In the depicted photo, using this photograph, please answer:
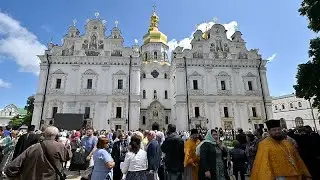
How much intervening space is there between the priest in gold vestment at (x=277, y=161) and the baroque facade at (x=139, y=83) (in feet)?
90.7

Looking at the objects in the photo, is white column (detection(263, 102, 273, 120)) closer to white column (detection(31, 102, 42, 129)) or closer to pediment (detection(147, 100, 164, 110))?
pediment (detection(147, 100, 164, 110))

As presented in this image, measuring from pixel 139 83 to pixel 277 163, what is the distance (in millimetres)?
30192

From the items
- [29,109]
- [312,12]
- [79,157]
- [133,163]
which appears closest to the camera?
[133,163]

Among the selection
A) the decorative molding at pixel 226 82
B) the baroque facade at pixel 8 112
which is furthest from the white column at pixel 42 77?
the baroque facade at pixel 8 112

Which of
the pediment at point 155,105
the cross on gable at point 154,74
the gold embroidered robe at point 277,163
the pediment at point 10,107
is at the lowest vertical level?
the gold embroidered robe at point 277,163

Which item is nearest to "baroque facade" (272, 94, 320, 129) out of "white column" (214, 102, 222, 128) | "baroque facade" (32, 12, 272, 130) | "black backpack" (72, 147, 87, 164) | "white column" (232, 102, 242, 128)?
"baroque facade" (32, 12, 272, 130)

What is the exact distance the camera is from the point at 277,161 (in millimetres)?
4113

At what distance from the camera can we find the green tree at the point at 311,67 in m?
14.1

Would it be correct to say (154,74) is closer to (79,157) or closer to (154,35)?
(154,35)

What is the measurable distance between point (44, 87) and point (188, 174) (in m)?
30.7

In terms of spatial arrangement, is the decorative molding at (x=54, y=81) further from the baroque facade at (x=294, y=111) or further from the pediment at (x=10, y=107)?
the pediment at (x=10, y=107)

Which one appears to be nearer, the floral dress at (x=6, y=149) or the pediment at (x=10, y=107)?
the floral dress at (x=6, y=149)

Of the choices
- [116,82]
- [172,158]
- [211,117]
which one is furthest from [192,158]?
[116,82]

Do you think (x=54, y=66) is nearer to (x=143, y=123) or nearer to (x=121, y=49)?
(x=121, y=49)
